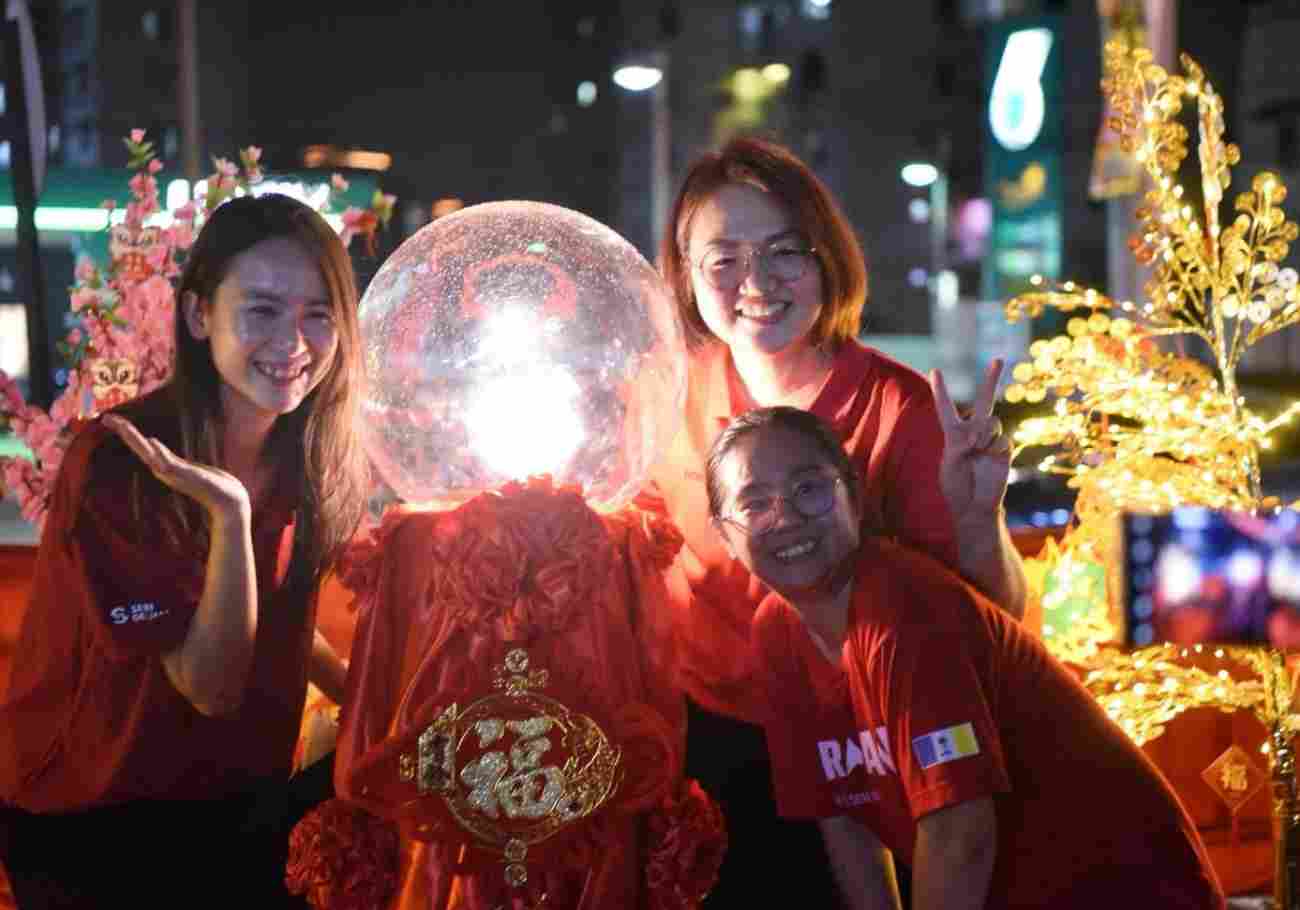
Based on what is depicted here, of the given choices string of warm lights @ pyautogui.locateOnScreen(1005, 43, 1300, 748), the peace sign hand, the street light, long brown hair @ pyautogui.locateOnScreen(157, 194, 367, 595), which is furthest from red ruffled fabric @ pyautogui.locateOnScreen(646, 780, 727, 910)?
the street light

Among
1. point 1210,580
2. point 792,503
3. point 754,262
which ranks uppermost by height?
point 754,262

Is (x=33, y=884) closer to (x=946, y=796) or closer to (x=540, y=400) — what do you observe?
(x=540, y=400)

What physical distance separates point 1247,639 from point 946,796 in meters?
0.95

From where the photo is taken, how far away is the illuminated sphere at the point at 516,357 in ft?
9.30

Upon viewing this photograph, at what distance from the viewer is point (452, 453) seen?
2.89 meters

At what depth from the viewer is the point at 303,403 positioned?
310 cm

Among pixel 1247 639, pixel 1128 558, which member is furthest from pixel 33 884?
pixel 1247 639

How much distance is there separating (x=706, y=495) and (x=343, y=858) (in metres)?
0.92

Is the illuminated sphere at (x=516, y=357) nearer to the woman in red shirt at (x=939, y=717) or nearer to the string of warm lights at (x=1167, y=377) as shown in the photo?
the woman in red shirt at (x=939, y=717)

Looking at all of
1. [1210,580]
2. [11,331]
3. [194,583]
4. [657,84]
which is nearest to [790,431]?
[1210,580]

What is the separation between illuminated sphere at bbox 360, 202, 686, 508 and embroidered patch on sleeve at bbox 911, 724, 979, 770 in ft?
2.50

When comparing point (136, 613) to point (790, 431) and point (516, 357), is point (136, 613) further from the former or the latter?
point (790, 431)

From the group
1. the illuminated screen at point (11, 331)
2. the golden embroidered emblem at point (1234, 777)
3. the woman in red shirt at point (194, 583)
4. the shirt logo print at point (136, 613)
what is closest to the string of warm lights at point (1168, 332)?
the golden embroidered emblem at point (1234, 777)

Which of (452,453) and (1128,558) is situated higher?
(452,453)
